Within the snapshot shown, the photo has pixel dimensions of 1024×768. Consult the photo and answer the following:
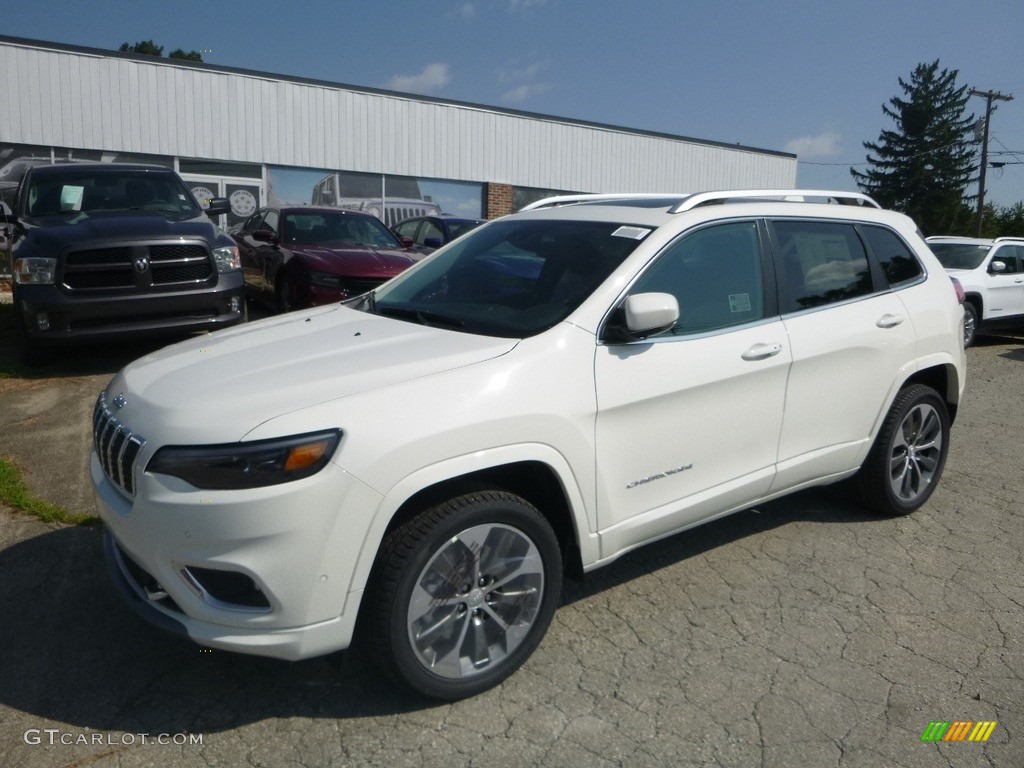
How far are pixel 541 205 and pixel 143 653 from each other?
2904 millimetres

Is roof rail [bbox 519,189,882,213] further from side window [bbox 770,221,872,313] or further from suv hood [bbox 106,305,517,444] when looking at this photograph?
suv hood [bbox 106,305,517,444]

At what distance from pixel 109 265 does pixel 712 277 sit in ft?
18.4

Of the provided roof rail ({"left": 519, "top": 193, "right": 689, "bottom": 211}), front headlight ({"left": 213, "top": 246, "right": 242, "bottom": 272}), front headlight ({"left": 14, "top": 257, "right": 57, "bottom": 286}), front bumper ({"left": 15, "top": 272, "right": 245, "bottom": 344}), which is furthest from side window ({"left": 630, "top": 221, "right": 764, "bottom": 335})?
front headlight ({"left": 14, "top": 257, "right": 57, "bottom": 286})

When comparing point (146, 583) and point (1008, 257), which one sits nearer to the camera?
point (146, 583)

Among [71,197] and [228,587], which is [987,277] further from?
[228,587]

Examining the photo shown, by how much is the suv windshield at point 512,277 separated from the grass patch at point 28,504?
195 centimetres

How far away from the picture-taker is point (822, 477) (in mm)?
4211

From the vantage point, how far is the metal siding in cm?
1639

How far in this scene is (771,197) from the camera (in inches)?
164

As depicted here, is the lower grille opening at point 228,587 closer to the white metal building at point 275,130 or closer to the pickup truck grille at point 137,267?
the pickup truck grille at point 137,267

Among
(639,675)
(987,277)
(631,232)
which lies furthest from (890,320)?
(987,277)

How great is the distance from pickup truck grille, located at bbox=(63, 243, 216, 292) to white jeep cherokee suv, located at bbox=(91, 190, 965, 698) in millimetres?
4027

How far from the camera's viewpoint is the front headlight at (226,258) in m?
7.85

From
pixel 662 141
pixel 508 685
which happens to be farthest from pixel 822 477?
pixel 662 141
